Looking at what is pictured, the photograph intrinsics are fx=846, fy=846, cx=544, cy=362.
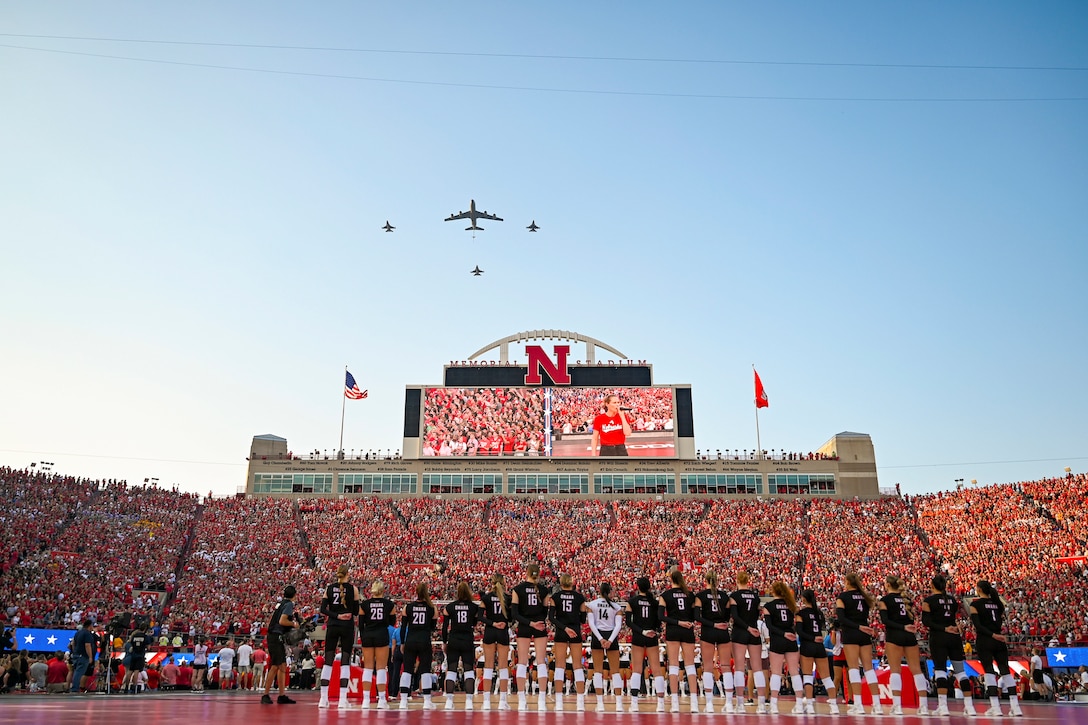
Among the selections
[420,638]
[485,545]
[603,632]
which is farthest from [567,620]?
[485,545]

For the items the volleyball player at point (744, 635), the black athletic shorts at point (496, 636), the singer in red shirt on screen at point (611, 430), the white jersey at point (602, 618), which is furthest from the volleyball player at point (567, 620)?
the singer in red shirt on screen at point (611, 430)

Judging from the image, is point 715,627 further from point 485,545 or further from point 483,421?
point 483,421

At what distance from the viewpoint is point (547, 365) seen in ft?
231

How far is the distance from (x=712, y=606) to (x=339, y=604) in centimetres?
690

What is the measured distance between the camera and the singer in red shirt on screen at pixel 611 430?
222 feet

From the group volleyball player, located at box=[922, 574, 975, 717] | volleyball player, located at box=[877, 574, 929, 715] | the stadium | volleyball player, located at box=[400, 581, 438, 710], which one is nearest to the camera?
volleyball player, located at box=[877, 574, 929, 715]

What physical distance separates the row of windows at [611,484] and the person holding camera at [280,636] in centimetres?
5043

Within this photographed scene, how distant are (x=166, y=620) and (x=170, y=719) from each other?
38309mm

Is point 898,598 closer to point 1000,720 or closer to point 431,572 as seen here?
point 1000,720

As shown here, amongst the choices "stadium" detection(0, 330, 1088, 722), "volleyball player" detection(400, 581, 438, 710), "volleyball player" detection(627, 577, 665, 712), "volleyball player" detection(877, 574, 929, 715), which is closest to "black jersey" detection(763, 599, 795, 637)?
"volleyball player" detection(877, 574, 929, 715)

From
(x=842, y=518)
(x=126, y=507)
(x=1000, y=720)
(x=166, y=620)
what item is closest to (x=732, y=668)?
(x=1000, y=720)

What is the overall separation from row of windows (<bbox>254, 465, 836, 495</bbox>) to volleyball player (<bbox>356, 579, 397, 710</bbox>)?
52246 mm

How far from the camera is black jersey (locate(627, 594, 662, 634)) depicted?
1572 centimetres

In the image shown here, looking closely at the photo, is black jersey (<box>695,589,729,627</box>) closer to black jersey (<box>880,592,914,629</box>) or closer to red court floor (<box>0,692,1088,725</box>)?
red court floor (<box>0,692,1088,725</box>)
